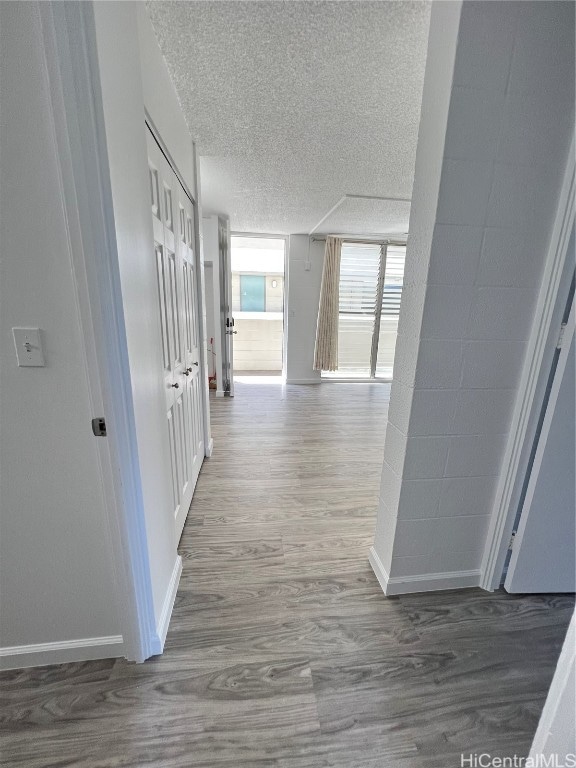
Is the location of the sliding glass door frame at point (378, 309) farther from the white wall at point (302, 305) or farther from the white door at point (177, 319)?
the white door at point (177, 319)

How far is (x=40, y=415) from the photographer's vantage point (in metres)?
0.94

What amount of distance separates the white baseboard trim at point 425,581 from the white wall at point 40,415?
1.17 meters

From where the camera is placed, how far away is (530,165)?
3.48 ft

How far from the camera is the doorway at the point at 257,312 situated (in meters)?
6.96

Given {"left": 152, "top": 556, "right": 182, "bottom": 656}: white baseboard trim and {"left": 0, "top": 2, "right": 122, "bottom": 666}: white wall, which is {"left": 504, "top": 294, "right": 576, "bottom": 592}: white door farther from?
{"left": 0, "top": 2, "right": 122, "bottom": 666}: white wall

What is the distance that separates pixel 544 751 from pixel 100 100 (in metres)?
1.75

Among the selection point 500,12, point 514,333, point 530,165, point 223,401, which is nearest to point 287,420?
point 223,401

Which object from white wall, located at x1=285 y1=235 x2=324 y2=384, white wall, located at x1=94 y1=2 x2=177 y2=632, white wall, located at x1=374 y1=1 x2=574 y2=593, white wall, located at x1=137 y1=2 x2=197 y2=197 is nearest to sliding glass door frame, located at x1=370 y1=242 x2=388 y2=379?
white wall, located at x1=285 y1=235 x2=324 y2=384

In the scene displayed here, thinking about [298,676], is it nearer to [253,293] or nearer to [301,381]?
Answer: [301,381]

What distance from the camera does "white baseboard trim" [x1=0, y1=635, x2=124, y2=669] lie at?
3.69 ft

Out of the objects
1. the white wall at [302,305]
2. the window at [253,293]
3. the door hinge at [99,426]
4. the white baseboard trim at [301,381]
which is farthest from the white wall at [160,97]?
the window at [253,293]

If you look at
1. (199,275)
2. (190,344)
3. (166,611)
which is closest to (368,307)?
(199,275)

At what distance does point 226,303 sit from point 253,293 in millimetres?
3334

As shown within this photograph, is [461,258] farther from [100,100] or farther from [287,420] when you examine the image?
[287,420]
